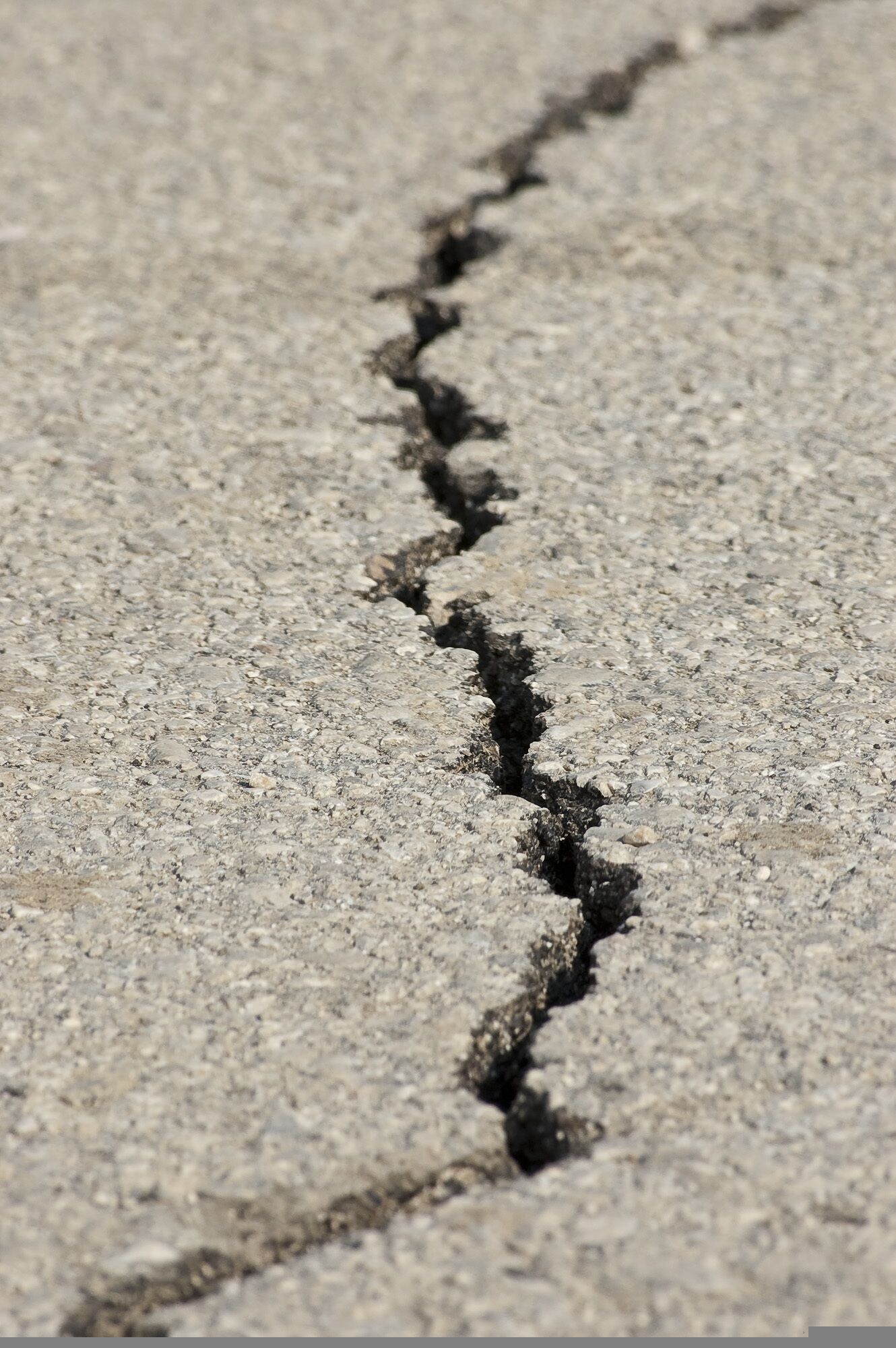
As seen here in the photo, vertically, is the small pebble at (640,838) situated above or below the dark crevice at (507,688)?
above

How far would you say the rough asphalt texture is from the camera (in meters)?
1.45

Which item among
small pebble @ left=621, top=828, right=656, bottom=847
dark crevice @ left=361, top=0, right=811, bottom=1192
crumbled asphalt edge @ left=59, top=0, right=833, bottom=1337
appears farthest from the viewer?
small pebble @ left=621, top=828, right=656, bottom=847

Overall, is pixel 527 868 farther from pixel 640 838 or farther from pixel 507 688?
pixel 507 688

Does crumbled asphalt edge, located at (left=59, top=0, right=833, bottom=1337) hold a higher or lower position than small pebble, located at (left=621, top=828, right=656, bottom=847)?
lower

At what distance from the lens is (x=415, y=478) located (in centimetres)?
274

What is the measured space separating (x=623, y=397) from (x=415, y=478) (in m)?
0.47

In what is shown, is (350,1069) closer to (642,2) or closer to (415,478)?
(415,478)

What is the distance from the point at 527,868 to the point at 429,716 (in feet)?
1.12

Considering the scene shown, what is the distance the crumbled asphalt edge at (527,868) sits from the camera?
1.41 metres

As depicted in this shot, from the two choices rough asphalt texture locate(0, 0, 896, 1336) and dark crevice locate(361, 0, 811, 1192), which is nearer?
rough asphalt texture locate(0, 0, 896, 1336)

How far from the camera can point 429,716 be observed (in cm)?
217

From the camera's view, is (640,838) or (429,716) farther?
(429,716)

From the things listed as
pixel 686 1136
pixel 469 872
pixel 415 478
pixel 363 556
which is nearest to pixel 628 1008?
pixel 686 1136

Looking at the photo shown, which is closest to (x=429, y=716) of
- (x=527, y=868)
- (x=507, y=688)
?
(x=507, y=688)
